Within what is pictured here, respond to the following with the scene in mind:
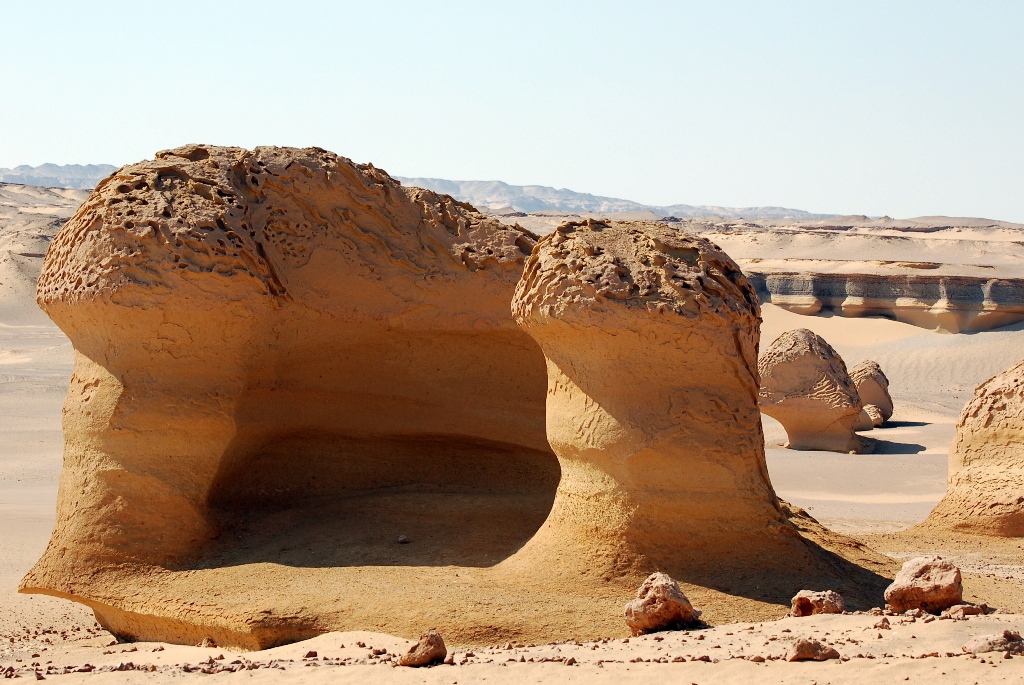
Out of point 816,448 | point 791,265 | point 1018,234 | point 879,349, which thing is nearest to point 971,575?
point 816,448

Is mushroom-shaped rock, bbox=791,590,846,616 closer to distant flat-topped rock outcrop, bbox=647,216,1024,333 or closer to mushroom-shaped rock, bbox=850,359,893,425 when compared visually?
mushroom-shaped rock, bbox=850,359,893,425

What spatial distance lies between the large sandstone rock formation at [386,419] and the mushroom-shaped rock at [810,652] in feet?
4.27

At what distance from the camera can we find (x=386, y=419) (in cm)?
794

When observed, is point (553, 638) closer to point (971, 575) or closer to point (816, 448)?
point (971, 575)

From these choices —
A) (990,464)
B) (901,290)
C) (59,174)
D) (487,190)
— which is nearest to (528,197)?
(487,190)

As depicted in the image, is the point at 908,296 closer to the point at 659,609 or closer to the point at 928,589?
the point at 928,589

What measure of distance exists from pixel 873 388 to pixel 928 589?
12428 millimetres

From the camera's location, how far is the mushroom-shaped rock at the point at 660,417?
5789mm

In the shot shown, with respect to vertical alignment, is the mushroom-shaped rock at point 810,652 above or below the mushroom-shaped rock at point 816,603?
above

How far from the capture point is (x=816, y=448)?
14906 millimetres

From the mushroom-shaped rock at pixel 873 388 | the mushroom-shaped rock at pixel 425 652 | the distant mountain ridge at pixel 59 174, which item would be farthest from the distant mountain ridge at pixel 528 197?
the mushroom-shaped rock at pixel 425 652

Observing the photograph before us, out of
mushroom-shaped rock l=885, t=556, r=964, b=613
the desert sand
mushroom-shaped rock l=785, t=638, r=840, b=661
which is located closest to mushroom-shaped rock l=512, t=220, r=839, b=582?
the desert sand

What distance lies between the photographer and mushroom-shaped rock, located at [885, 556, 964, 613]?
196 inches

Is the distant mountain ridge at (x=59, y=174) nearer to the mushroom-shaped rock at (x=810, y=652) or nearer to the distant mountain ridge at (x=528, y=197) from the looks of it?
the distant mountain ridge at (x=528, y=197)
